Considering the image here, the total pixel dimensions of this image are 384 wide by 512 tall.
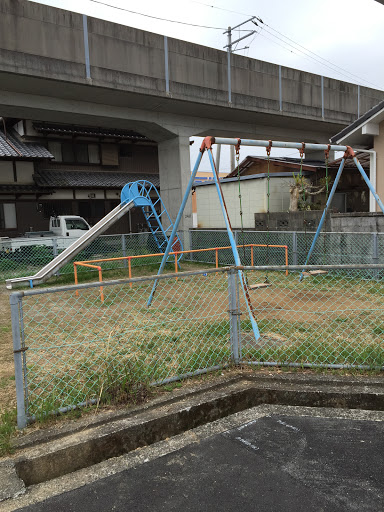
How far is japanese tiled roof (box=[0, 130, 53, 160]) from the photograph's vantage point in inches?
619

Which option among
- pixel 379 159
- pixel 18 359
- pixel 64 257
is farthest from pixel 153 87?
pixel 18 359

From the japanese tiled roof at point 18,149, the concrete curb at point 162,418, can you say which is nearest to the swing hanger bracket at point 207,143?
the concrete curb at point 162,418

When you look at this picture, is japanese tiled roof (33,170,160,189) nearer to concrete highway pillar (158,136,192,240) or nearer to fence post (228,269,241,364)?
concrete highway pillar (158,136,192,240)

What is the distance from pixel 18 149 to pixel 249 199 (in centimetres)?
1021

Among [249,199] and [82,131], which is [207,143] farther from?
[82,131]

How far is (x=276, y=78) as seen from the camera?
13812 millimetres

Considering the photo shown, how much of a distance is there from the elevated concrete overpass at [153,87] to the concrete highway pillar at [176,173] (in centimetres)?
4

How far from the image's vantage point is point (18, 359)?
2729mm

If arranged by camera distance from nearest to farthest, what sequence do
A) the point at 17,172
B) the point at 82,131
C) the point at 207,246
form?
the point at 207,246
the point at 17,172
the point at 82,131

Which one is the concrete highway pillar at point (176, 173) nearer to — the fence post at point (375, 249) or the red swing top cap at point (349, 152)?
the fence post at point (375, 249)

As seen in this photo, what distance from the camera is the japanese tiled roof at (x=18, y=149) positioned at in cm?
1571

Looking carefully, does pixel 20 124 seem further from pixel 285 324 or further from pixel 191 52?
pixel 285 324

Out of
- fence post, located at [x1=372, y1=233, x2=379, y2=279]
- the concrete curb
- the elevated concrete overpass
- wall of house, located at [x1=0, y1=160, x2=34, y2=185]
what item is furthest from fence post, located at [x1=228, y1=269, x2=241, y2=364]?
wall of house, located at [x1=0, y1=160, x2=34, y2=185]

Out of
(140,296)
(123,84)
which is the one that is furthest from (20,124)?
(140,296)
